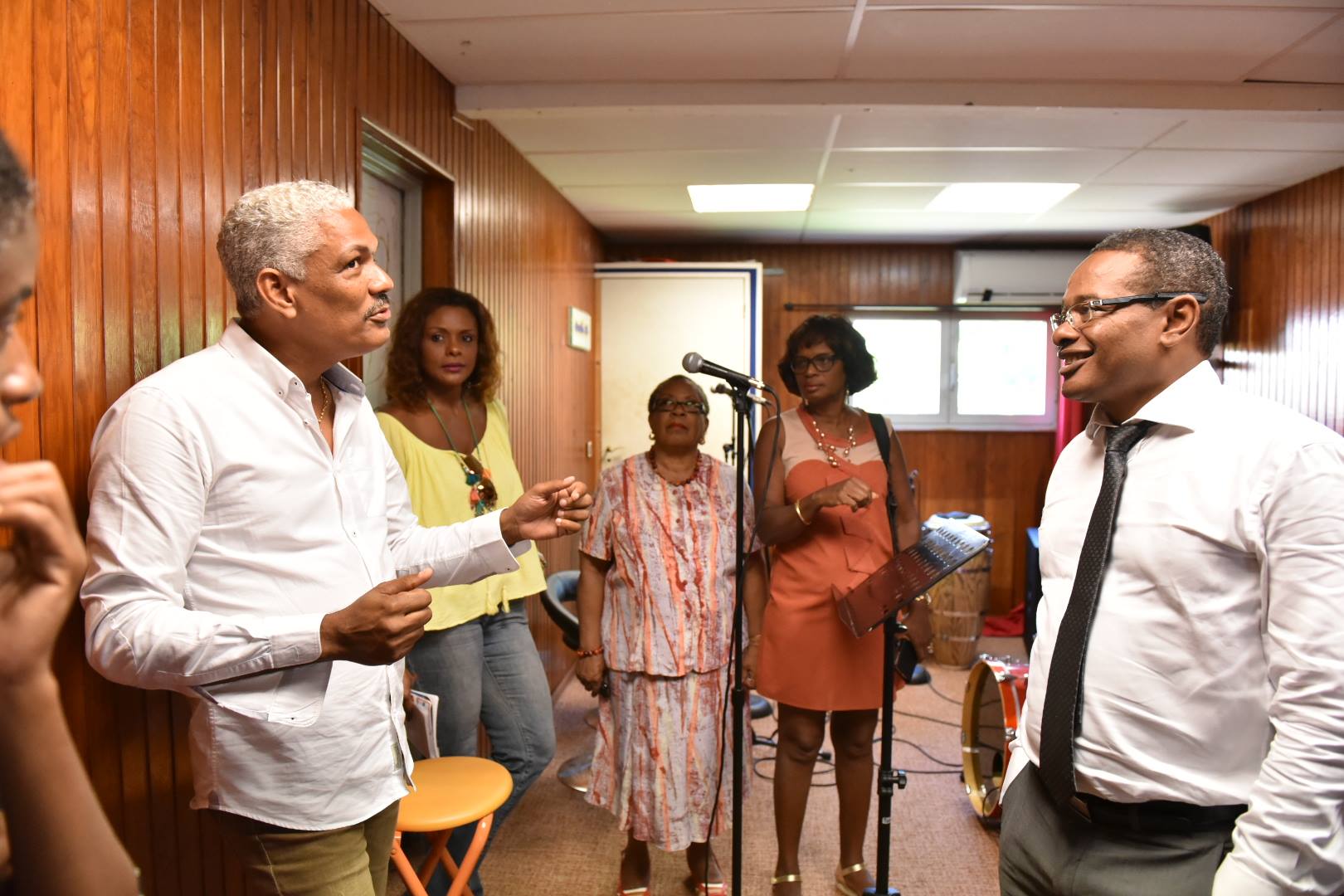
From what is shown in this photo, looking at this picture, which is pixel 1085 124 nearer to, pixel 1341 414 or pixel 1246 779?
Answer: pixel 1341 414

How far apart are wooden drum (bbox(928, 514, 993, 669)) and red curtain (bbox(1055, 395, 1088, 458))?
114cm

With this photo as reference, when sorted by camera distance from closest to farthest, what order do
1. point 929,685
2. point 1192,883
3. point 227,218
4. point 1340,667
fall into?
point 1340,667 → point 1192,883 → point 227,218 → point 929,685

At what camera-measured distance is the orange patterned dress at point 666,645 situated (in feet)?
7.78

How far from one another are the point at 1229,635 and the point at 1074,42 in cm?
208

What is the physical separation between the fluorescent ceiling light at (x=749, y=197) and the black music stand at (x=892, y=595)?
269 centimetres

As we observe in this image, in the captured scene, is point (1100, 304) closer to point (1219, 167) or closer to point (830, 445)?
point (830, 445)

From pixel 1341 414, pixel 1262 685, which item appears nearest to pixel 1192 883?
pixel 1262 685

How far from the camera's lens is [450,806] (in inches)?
74.2

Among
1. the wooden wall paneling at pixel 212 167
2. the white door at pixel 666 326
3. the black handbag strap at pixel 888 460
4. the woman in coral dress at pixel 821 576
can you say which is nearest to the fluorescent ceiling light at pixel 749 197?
the white door at pixel 666 326

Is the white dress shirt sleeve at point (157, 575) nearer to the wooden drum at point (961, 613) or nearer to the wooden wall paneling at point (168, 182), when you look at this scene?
the wooden wall paneling at point (168, 182)

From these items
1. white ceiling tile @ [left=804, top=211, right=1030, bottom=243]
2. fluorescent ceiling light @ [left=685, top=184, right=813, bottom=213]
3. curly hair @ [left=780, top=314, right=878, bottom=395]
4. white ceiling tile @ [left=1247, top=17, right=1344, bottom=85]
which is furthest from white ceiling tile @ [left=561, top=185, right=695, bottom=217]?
white ceiling tile @ [left=1247, top=17, right=1344, bottom=85]

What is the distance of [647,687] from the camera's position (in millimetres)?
2383

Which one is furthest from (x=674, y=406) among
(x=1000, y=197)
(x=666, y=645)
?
(x=1000, y=197)

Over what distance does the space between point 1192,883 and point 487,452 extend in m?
1.80
